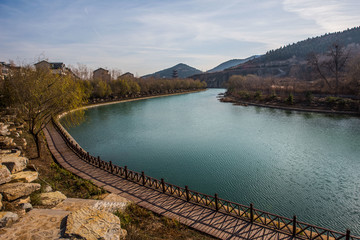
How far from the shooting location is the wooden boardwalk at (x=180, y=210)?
328 inches

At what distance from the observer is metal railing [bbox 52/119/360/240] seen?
8.08 meters

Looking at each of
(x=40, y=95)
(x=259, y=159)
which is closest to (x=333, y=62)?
(x=259, y=159)

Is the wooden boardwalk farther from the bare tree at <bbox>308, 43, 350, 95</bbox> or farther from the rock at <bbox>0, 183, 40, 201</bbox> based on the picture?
the bare tree at <bbox>308, 43, 350, 95</bbox>

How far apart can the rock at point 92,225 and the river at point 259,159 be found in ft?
25.1

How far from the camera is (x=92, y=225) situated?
591 cm

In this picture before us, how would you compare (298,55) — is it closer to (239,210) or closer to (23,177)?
(239,210)

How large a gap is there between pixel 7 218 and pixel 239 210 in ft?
28.2

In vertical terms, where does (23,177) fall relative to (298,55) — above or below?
below

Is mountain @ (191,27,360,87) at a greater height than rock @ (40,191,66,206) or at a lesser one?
greater

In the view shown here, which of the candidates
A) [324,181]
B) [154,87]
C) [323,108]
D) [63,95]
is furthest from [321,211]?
[154,87]

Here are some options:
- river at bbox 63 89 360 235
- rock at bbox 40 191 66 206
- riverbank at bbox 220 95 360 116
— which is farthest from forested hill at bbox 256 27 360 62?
rock at bbox 40 191 66 206

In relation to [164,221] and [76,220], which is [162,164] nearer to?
[164,221]

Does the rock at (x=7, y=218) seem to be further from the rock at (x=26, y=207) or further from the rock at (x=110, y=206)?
the rock at (x=110, y=206)

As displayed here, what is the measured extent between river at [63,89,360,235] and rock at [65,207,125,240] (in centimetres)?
764
